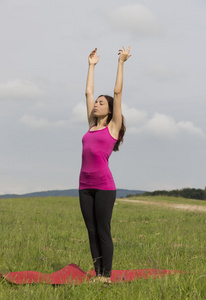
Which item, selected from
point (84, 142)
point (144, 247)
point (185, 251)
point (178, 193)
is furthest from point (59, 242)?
point (178, 193)

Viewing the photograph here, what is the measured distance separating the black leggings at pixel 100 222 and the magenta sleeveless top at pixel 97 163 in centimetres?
10

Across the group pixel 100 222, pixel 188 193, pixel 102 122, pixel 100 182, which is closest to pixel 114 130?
pixel 102 122

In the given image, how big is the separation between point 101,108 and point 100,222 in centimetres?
154

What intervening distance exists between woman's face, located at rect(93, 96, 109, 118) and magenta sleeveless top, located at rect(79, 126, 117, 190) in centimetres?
30

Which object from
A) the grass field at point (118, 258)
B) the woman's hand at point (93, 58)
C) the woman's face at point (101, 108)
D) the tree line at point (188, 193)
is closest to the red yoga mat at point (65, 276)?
the grass field at point (118, 258)

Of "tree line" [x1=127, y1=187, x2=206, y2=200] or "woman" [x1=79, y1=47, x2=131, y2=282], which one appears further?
"tree line" [x1=127, y1=187, x2=206, y2=200]

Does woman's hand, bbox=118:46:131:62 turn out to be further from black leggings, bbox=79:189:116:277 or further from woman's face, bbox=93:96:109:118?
black leggings, bbox=79:189:116:277

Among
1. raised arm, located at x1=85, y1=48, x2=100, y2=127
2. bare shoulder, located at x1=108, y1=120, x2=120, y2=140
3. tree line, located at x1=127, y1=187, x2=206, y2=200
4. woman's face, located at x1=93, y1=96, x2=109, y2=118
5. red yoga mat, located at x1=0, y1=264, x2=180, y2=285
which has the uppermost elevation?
raised arm, located at x1=85, y1=48, x2=100, y2=127

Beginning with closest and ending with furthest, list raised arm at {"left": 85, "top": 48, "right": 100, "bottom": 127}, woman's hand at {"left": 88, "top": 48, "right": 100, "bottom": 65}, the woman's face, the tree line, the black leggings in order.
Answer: the black leggings, the woman's face, raised arm at {"left": 85, "top": 48, "right": 100, "bottom": 127}, woman's hand at {"left": 88, "top": 48, "right": 100, "bottom": 65}, the tree line

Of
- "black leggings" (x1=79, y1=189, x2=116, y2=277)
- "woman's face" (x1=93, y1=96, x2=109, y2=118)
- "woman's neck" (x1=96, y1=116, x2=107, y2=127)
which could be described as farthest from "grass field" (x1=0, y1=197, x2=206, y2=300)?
"woman's face" (x1=93, y1=96, x2=109, y2=118)

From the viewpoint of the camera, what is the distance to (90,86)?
17.7 ft

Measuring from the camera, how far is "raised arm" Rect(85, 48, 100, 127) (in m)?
5.22

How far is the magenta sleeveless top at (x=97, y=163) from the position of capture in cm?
452

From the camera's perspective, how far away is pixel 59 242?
7.66 metres
